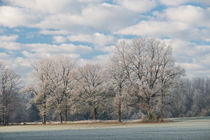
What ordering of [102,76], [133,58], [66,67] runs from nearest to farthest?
[133,58] → [102,76] → [66,67]

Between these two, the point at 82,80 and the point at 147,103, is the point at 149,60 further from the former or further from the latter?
the point at 82,80

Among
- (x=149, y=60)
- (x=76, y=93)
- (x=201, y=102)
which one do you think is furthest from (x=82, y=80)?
(x=201, y=102)

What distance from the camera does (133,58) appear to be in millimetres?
60969

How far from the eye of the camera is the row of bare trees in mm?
57688

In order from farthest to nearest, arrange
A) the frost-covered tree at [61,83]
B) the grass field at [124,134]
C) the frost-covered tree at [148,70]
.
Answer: the frost-covered tree at [61,83], the frost-covered tree at [148,70], the grass field at [124,134]

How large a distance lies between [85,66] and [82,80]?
4509 mm

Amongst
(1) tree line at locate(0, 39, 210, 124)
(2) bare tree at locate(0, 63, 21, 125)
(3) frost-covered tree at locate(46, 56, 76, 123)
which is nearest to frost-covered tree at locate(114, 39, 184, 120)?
(1) tree line at locate(0, 39, 210, 124)

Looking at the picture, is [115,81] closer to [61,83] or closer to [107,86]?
[107,86]

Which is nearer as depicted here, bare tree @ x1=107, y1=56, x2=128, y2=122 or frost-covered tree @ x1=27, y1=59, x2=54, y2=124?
bare tree @ x1=107, y1=56, x2=128, y2=122

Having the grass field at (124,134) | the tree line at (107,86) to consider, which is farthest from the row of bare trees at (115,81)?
the grass field at (124,134)

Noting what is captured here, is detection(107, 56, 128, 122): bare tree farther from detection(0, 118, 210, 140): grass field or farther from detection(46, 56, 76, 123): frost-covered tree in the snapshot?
detection(0, 118, 210, 140): grass field

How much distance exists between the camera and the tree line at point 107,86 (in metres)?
57.6

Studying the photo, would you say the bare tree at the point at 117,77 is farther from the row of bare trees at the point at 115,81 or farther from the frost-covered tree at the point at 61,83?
the frost-covered tree at the point at 61,83

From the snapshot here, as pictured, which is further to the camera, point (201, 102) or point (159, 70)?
point (201, 102)
